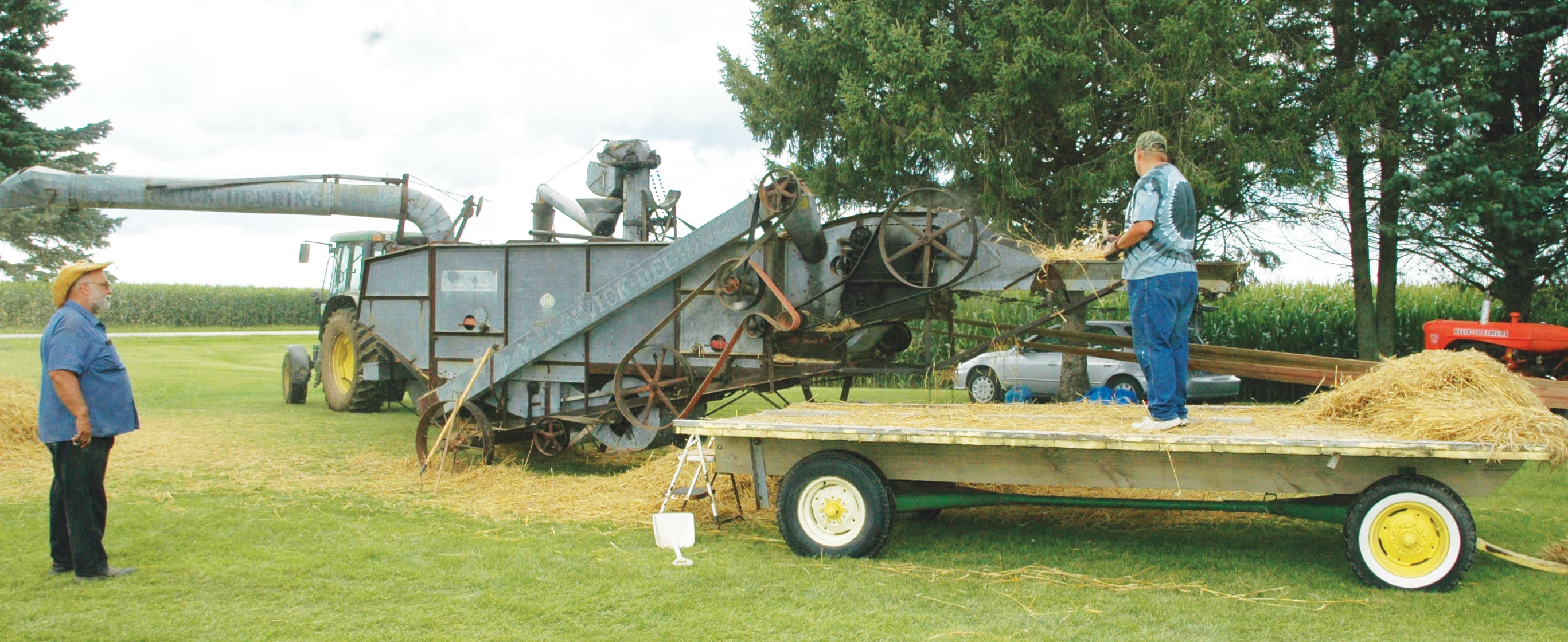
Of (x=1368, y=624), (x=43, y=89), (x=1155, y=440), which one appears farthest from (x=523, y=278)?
(x=43, y=89)

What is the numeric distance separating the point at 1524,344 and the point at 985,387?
7.90 meters

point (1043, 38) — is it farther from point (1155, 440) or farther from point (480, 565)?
point (480, 565)

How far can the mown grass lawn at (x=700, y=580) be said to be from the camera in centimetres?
496

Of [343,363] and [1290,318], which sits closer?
[343,363]

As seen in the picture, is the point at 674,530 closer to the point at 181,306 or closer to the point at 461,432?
the point at 461,432

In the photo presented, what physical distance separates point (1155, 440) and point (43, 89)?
28.4 meters

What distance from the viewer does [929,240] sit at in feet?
25.1

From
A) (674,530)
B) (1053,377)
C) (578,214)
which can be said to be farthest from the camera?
(1053,377)

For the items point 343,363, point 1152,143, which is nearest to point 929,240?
point 1152,143

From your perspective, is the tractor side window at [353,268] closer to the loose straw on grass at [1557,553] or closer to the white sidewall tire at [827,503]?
the white sidewall tire at [827,503]

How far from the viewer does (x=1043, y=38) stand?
558 inches

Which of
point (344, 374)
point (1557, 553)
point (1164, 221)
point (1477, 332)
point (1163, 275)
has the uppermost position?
point (1164, 221)

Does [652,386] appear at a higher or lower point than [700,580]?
higher

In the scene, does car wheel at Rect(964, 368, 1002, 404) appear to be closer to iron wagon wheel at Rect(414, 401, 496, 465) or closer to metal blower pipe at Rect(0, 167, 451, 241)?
metal blower pipe at Rect(0, 167, 451, 241)
